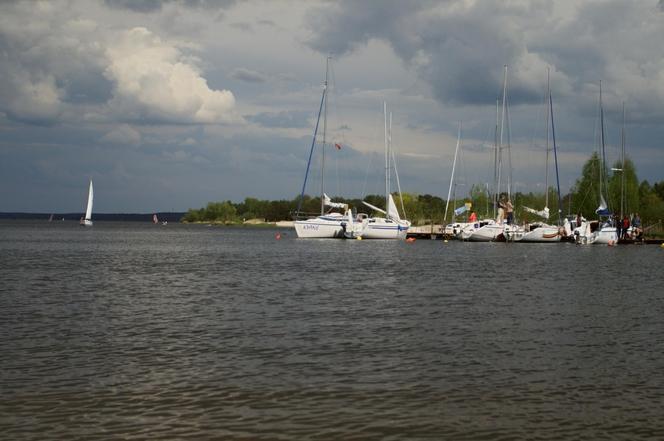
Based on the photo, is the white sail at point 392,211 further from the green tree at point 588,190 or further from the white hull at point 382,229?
the green tree at point 588,190

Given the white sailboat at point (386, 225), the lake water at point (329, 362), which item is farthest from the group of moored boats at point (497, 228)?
the lake water at point (329, 362)

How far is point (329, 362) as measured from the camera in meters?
20.4

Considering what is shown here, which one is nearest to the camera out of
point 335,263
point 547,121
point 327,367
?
point 327,367

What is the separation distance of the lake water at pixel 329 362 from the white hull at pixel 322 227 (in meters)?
73.9

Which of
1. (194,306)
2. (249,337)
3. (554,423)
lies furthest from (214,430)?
(194,306)

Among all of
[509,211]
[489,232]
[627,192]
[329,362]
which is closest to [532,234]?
[509,211]

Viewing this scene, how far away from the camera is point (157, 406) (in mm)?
15547

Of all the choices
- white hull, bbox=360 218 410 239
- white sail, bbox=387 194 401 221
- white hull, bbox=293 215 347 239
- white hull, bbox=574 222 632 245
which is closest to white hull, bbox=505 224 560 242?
white hull, bbox=574 222 632 245

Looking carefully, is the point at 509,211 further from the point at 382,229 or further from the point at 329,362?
the point at 329,362

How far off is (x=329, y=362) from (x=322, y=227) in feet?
322

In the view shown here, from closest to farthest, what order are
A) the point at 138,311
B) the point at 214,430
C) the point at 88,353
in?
the point at 214,430, the point at 88,353, the point at 138,311

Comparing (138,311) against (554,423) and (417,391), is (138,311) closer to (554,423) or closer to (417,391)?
(417,391)

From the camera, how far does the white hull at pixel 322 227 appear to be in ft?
383

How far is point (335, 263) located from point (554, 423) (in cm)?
5112
